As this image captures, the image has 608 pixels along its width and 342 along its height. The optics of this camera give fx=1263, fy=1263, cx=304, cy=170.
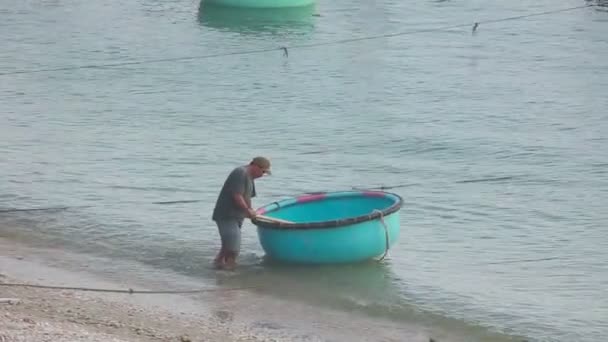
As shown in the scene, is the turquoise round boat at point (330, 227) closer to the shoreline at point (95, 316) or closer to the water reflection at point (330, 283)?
the water reflection at point (330, 283)

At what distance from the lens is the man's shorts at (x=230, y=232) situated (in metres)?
16.4

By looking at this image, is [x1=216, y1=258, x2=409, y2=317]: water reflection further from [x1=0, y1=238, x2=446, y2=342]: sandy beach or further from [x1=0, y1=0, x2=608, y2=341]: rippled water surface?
[x1=0, y1=238, x2=446, y2=342]: sandy beach

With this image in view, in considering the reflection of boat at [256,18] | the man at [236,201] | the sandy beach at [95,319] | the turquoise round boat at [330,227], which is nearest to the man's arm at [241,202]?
the man at [236,201]

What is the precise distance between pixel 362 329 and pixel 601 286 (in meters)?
4.26

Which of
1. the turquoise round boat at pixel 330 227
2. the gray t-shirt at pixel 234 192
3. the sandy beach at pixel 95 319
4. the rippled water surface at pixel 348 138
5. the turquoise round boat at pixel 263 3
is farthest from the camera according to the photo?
the turquoise round boat at pixel 263 3

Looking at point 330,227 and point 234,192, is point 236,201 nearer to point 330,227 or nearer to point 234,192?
point 234,192

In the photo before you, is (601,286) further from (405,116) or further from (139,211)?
(405,116)

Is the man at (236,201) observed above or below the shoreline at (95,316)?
above

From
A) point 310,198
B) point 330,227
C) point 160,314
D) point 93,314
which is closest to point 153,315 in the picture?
point 160,314

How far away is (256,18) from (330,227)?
86.0 feet

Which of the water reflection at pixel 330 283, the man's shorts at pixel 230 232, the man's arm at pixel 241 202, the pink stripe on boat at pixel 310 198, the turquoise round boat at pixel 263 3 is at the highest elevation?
the man's arm at pixel 241 202

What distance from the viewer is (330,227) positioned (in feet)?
53.4

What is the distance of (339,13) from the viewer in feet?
138

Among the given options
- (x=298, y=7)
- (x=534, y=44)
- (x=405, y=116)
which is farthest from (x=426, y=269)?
(x=298, y=7)
